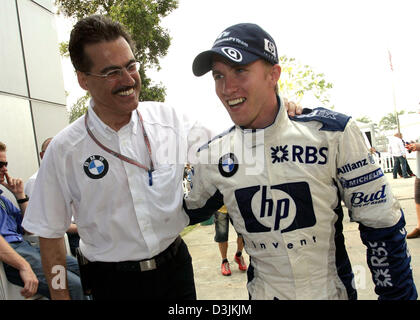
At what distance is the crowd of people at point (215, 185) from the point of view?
1468 mm

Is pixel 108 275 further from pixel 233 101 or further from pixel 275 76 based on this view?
pixel 275 76

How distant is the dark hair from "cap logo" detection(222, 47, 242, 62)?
2.28ft

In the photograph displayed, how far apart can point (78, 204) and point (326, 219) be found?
128 centimetres

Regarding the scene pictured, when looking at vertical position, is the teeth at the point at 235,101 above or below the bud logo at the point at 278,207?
above

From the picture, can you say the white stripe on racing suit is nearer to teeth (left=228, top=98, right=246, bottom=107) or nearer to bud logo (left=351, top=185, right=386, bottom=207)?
bud logo (left=351, top=185, right=386, bottom=207)

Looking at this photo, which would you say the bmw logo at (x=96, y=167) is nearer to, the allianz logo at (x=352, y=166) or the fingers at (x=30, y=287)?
the allianz logo at (x=352, y=166)

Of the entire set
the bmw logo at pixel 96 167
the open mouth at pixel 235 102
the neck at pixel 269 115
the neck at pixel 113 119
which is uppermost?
the neck at pixel 113 119

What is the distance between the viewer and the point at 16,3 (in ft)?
15.8

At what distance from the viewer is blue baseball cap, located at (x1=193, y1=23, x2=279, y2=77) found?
1535 millimetres

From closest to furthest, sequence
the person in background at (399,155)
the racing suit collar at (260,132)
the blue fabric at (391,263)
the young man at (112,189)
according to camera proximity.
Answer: the blue fabric at (391,263)
the racing suit collar at (260,132)
the young man at (112,189)
the person in background at (399,155)

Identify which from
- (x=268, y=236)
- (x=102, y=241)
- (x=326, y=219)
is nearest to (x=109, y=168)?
(x=102, y=241)

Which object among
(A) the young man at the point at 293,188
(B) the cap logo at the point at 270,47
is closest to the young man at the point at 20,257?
(A) the young man at the point at 293,188

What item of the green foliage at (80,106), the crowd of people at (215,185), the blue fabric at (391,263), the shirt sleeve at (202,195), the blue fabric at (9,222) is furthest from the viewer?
the green foliage at (80,106)
